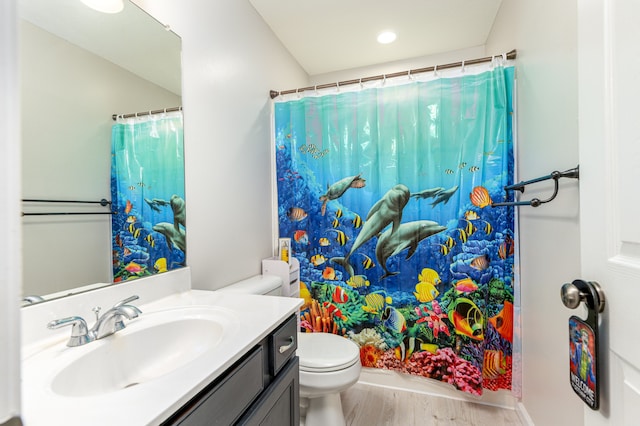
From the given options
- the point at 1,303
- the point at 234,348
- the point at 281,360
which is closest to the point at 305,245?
the point at 281,360

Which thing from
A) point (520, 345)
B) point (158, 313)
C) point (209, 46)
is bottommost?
point (520, 345)

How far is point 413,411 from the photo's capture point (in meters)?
1.67

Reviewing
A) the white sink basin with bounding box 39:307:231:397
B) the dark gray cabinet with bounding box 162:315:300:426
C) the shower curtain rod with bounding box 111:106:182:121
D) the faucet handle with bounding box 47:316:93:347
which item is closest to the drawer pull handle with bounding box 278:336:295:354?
the dark gray cabinet with bounding box 162:315:300:426

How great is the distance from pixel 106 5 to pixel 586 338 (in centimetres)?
171

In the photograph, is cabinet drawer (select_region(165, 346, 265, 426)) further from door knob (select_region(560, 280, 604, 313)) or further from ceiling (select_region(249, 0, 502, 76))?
ceiling (select_region(249, 0, 502, 76))

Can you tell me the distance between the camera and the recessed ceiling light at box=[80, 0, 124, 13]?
0.99 metres

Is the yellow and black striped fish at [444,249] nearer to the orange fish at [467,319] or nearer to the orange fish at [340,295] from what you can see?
the orange fish at [467,319]

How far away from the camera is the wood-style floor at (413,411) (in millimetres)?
1590

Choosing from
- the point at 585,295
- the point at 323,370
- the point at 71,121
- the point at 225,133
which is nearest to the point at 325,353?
the point at 323,370

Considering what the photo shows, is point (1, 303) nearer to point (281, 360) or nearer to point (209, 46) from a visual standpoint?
point (281, 360)

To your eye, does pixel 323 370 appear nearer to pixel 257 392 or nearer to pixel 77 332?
pixel 257 392

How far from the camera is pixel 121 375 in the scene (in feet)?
2.71

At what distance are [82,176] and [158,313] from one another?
1.76ft

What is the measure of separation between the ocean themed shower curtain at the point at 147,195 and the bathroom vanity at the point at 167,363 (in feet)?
0.30
